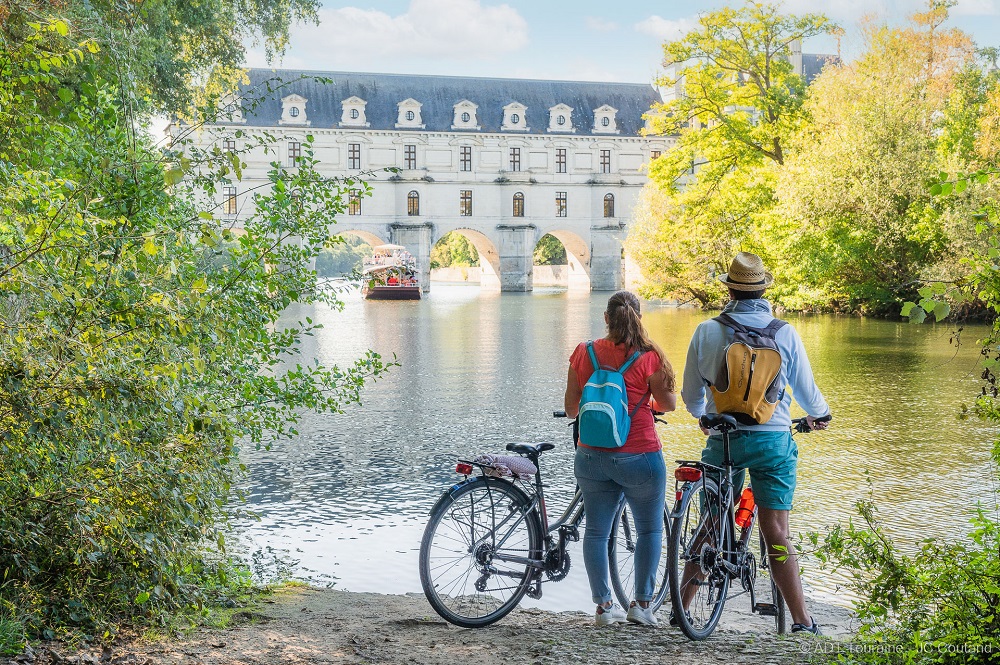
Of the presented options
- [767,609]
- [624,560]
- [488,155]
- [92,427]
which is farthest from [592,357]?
[488,155]

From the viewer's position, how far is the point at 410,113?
68.5 m

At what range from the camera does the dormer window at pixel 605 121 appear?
234 ft

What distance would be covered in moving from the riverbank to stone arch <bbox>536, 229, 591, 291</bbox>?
215ft

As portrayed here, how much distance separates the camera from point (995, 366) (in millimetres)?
4172

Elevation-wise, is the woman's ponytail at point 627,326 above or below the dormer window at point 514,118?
below

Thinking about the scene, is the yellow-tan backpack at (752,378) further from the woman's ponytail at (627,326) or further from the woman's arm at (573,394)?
the woman's arm at (573,394)

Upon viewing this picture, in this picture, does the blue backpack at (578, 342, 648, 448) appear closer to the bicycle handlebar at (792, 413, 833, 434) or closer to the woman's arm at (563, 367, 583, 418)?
the woman's arm at (563, 367, 583, 418)

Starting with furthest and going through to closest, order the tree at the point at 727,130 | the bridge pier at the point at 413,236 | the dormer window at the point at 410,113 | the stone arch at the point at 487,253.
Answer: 1. the stone arch at the point at 487,253
2. the dormer window at the point at 410,113
3. the bridge pier at the point at 413,236
4. the tree at the point at 727,130

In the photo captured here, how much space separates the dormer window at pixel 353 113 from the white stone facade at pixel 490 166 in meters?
0.07

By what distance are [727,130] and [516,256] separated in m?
33.4

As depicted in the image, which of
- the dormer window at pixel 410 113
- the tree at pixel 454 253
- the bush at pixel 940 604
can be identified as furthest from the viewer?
the tree at pixel 454 253

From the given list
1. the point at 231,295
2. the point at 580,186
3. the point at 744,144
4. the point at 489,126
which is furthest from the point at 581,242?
the point at 231,295

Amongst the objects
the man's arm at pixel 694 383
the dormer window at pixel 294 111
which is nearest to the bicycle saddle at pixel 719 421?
the man's arm at pixel 694 383

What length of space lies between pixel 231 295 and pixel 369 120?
6338 cm
